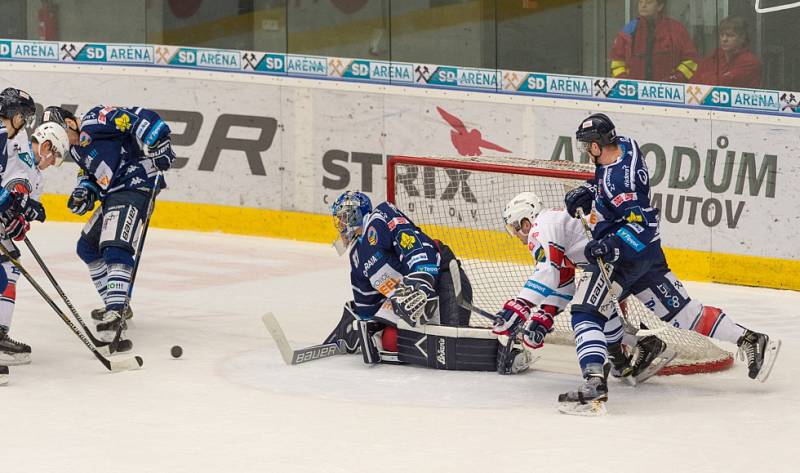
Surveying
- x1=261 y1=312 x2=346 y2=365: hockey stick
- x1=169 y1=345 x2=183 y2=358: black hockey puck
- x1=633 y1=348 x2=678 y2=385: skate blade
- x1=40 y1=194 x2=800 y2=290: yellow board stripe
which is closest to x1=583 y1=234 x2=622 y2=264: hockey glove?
x1=633 y1=348 x2=678 y2=385: skate blade

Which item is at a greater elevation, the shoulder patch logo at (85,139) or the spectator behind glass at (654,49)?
the spectator behind glass at (654,49)

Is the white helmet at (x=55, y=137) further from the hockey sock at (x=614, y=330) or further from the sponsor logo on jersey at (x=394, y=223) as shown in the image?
the hockey sock at (x=614, y=330)

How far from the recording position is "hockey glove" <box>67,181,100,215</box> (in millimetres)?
7000

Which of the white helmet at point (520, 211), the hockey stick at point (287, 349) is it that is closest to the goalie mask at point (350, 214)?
the hockey stick at point (287, 349)

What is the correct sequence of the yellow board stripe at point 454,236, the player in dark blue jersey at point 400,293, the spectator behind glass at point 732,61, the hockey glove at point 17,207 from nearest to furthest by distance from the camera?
the player in dark blue jersey at point 400,293 < the hockey glove at point 17,207 < the yellow board stripe at point 454,236 < the spectator behind glass at point 732,61

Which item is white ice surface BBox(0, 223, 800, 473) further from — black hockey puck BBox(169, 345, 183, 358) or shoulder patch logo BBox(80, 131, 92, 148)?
shoulder patch logo BBox(80, 131, 92, 148)

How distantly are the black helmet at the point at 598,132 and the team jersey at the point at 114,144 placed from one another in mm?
2308

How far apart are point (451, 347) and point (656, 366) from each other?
83 cm

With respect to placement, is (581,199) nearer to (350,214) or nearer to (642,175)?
(642,175)

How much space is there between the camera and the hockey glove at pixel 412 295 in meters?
6.03

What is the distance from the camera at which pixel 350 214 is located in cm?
630

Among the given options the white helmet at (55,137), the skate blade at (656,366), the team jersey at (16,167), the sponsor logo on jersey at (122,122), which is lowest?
the skate blade at (656,366)

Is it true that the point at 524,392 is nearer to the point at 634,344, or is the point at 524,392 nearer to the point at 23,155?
the point at 634,344

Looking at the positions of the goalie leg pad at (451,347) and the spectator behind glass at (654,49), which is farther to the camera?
the spectator behind glass at (654,49)
